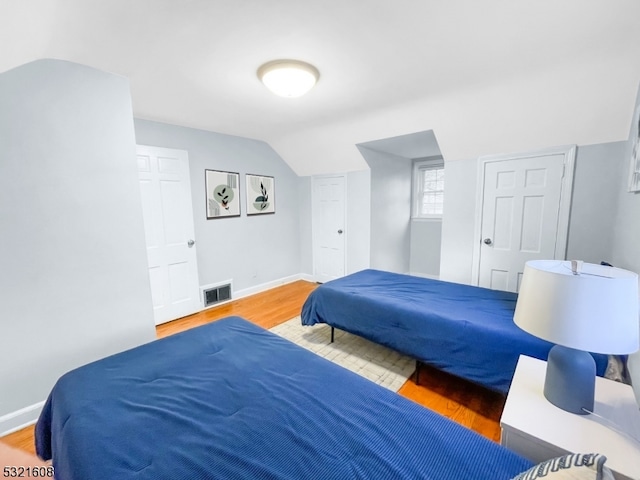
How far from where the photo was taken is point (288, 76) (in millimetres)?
1936

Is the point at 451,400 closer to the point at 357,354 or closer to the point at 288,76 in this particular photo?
the point at 357,354

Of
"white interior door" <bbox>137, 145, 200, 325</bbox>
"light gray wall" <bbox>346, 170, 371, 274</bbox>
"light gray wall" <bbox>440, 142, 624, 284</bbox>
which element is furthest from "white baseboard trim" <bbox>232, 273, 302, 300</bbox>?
"light gray wall" <bbox>440, 142, 624, 284</bbox>

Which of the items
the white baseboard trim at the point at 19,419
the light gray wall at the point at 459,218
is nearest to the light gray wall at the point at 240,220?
the white baseboard trim at the point at 19,419

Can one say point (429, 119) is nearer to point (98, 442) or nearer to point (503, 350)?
point (503, 350)

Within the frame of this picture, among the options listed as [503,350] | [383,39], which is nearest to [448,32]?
[383,39]

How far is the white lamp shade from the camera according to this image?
88 centimetres

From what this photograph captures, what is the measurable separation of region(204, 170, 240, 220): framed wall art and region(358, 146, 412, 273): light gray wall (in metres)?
1.85

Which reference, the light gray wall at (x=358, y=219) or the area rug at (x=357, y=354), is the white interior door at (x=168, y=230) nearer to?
the area rug at (x=357, y=354)

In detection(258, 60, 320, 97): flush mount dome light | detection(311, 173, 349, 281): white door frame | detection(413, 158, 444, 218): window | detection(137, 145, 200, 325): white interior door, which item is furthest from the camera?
detection(413, 158, 444, 218): window

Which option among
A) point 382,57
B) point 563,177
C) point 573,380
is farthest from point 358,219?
point 573,380

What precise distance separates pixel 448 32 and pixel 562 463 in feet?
6.53

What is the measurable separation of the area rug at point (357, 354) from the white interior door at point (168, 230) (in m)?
1.30

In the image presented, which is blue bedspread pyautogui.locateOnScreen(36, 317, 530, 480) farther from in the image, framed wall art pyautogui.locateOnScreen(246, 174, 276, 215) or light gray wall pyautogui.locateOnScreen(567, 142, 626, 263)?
framed wall art pyautogui.locateOnScreen(246, 174, 276, 215)

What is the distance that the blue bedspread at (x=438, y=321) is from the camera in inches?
65.8
